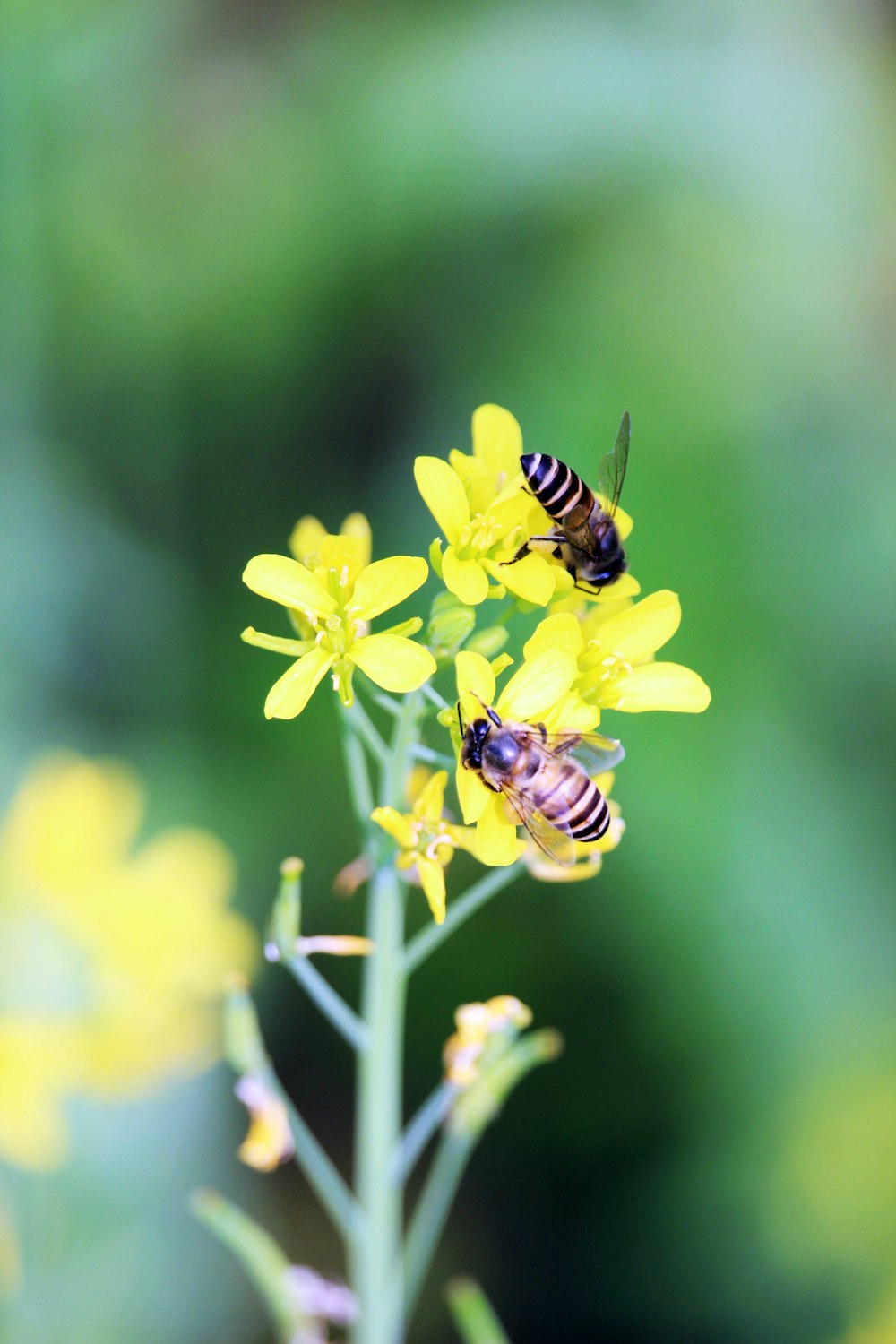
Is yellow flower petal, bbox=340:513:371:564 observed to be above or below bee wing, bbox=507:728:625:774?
above

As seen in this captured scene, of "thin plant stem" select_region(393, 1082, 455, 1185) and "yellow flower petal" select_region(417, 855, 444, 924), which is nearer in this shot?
"yellow flower petal" select_region(417, 855, 444, 924)

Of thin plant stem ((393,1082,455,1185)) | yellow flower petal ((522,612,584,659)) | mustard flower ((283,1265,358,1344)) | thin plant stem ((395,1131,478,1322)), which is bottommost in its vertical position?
mustard flower ((283,1265,358,1344))

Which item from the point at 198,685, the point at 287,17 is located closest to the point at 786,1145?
the point at 198,685

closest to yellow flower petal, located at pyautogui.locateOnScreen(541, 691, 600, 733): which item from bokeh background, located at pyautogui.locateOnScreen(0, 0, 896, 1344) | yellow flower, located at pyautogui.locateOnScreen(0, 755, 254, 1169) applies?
bokeh background, located at pyautogui.locateOnScreen(0, 0, 896, 1344)

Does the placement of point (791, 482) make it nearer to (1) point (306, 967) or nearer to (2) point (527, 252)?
(2) point (527, 252)

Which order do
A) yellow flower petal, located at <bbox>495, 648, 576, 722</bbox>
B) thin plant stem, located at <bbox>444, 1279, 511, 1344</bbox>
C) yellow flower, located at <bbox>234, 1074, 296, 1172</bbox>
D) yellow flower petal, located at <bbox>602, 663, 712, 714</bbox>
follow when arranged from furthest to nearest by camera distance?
thin plant stem, located at <bbox>444, 1279, 511, 1344</bbox>
yellow flower, located at <bbox>234, 1074, 296, 1172</bbox>
yellow flower petal, located at <bbox>602, 663, 712, 714</bbox>
yellow flower petal, located at <bbox>495, 648, 576, 722</bbox>

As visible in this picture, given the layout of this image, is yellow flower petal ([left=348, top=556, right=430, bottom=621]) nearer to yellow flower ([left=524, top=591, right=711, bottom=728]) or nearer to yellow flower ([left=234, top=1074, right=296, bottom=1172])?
yellow flower ([left=524, top=591, right=711, bottom=728])

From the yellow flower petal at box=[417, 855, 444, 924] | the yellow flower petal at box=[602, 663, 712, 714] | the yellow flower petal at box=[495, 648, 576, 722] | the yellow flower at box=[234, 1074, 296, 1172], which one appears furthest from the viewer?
the yellow flower at box=[234, 1074, 296, 1172]
